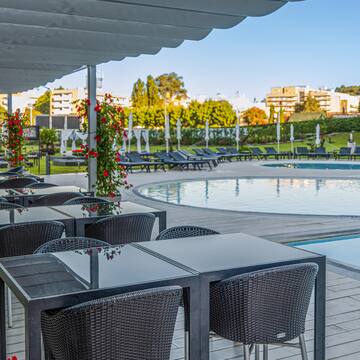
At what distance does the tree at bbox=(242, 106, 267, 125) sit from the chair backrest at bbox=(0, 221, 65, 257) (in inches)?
2162

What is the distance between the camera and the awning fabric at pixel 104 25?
15.4 ft

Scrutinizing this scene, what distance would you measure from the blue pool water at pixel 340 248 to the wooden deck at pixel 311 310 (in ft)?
0.80

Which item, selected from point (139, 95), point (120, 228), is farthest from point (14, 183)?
point (139, 95)

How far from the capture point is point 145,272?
248 cm

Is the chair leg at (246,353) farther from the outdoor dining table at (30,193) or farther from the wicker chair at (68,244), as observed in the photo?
Answer: the outdoor dining table at (30,193)

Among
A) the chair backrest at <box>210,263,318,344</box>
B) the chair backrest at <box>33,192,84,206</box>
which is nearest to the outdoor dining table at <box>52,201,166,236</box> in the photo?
the chair backrest at <box>33,192,84,206</box>

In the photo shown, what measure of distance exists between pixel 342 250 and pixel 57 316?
4777 millimetres

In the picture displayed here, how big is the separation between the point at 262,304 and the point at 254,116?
56577 mm

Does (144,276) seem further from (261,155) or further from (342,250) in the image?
(261,155)

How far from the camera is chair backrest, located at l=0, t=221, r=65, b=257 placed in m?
3.73

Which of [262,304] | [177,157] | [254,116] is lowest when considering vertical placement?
[262,304]

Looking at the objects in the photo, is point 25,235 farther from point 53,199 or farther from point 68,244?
point 53,199

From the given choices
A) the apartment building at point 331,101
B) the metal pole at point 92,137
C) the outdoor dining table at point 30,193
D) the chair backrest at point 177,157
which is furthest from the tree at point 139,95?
the outdoor dining table at point 30,193

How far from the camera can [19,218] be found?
416 centimetres
